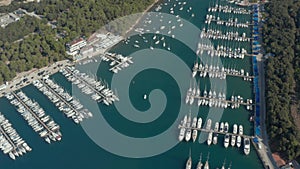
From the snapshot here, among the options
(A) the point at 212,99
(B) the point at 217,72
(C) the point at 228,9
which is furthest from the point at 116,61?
(C) the point at 228,9

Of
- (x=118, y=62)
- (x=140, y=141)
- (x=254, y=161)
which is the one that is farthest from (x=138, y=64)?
(x=254, y=161)

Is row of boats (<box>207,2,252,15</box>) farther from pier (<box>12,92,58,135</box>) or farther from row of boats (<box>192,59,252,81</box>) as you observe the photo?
pier (<box>12,92,58,135</box>)

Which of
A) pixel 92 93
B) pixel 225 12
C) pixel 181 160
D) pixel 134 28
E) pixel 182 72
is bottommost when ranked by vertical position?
pixel 181 160

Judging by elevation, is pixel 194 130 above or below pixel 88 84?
below

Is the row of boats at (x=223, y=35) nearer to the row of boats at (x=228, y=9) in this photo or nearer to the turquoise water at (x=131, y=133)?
the turquoise water at (x=131, y=133)

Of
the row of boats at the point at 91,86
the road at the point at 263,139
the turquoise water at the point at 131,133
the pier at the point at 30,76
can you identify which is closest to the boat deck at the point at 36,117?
the turquoise water at the point at 131,133

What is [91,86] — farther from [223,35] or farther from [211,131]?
[223,35]

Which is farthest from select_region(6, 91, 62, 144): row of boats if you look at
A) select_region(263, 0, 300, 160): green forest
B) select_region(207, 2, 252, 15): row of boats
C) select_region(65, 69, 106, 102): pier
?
select_region(207, 2, 252, 15): row of boats

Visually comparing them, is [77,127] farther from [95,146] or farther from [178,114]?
[178,114]
